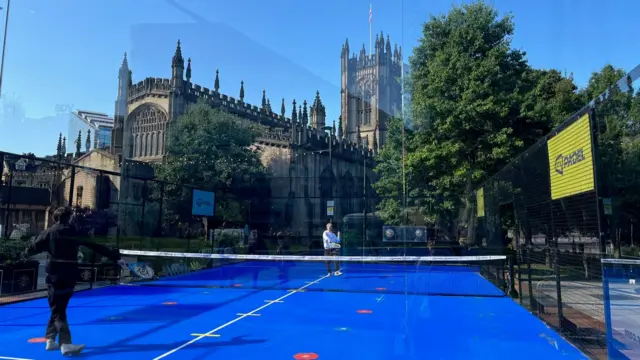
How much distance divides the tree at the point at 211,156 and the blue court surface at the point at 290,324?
19.3 m

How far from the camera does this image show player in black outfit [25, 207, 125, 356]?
18.1 feet

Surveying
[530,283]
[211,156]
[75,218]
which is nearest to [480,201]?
→ [530,283]

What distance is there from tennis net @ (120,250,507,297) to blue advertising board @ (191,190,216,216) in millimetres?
1903

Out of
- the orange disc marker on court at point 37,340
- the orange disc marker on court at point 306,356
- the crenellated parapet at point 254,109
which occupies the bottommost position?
the orange disc marker on court at point 37,340

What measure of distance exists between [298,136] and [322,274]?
32.0m

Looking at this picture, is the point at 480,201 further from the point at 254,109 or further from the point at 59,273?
the point at 254,109

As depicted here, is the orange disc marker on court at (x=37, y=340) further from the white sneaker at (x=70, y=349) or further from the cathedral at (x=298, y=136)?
the cathedral at (x=298, y=136)

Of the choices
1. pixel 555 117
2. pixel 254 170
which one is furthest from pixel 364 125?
pixel 555 117

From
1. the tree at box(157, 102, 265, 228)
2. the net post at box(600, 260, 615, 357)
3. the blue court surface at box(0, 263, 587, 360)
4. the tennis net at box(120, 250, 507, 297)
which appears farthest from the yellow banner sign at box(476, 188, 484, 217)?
the tree at box(157, 102, 265, 228)

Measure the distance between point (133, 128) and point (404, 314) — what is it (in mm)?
43496

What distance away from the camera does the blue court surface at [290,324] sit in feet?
18.5

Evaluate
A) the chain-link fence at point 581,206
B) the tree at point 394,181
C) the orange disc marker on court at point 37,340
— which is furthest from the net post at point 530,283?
the tree at point 394,181

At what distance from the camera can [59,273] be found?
556cm

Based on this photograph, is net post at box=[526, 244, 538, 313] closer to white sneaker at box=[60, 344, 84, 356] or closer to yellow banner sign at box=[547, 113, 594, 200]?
yellow banner sign at box=[547, 113, 594, 200]
